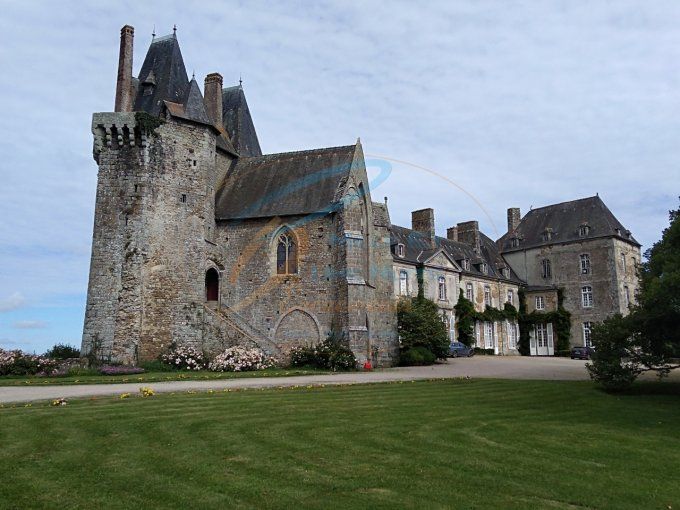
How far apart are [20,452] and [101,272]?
17370mm

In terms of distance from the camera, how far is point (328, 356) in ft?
74.2

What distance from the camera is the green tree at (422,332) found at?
29.2 metres

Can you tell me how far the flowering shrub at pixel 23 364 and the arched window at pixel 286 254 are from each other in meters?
9.58

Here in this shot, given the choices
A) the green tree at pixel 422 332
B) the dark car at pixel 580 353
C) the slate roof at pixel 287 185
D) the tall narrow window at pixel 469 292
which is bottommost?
the dark car at pixel 580 353

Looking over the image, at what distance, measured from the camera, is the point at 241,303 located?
25516 mm

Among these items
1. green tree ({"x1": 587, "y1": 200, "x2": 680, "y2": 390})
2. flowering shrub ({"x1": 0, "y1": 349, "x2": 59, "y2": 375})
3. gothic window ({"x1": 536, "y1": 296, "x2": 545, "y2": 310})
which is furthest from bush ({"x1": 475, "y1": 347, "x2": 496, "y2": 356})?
flowering shrub ({"x1": 0, "y1": 349, "x2": 59, "y2": 375})

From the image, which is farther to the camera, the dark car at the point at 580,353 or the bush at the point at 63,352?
the dark car at the point at 580,353

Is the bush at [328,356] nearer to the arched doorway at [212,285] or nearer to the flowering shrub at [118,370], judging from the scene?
the arched doorway at [212,285]

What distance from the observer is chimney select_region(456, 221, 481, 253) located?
44.7 m

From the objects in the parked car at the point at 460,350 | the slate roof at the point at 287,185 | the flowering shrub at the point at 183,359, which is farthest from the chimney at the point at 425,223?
the flowering shrub at the point at 183,359

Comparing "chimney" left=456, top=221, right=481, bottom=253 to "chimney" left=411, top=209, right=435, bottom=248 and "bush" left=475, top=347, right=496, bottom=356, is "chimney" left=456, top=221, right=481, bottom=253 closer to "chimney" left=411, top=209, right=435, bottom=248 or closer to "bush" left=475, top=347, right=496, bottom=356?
"chimney" left=411, top=209, right=435, bottom=248

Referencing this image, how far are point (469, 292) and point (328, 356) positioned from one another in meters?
20.8

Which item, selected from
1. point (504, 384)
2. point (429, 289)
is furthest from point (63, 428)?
point (429, 289)

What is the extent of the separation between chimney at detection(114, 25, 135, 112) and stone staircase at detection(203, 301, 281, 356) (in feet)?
31.3
